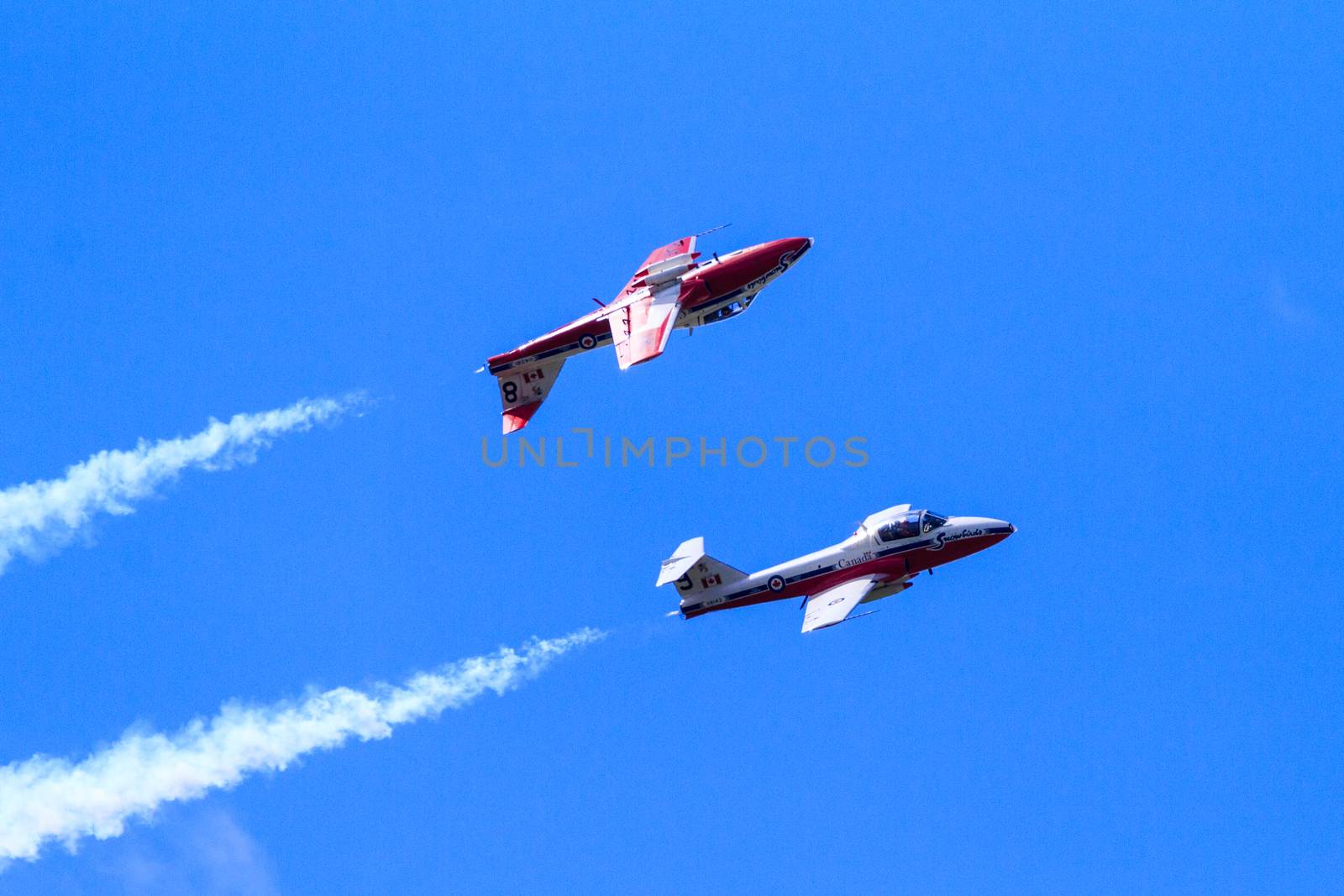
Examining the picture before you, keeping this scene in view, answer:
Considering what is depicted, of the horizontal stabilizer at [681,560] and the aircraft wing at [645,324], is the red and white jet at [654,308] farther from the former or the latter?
the horizontal stabilizer at [681,560]

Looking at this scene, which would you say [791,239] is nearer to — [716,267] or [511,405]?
[716,267]

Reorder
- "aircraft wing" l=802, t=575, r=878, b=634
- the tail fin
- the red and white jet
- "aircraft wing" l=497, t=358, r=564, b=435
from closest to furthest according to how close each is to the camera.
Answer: "aircraft wing" l=802, t=575, r=878, b=634 < the tail fin < the red and white jet < "aircraft wing" l=497, t=358, r=564, b=435

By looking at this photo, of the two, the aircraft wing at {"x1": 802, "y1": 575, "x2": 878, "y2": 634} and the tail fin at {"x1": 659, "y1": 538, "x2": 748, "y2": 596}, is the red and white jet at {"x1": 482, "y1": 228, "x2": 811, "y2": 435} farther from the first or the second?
the aircraft wing at {"x1": 802, "y1": 575, "x2": 878, "y2": 634}

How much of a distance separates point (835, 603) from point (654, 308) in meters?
14.3

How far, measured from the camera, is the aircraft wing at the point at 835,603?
6769 centimetres

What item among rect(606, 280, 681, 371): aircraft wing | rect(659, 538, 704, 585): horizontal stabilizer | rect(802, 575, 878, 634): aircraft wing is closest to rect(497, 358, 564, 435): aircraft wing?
rect(606, 280, 681, 371): aircraft wing

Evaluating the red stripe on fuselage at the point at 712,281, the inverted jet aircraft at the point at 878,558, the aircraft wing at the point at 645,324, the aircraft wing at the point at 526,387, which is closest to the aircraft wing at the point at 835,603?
the inverted jet aircraft at the point at 878,558

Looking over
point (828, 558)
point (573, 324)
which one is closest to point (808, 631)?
point (828, 558)

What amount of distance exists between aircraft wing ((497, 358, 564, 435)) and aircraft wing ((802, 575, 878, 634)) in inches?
591

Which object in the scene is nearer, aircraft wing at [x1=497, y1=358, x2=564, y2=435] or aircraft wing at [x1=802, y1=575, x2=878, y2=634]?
aircraft wing at [x1=802, y1=575, x2=878, y2=634]

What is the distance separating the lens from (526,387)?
7688cm

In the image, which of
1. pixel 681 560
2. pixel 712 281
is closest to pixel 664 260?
pixel 712 281

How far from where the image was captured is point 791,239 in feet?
249

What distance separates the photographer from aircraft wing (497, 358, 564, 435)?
7675 centimetres
